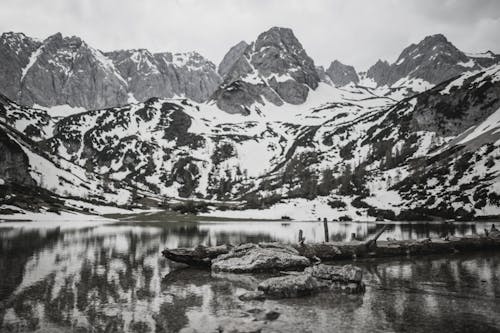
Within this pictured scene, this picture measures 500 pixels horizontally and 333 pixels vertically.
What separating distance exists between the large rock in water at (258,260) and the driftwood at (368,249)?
1.62 m

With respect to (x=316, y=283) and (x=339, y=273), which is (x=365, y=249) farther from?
(x=316, y=283)

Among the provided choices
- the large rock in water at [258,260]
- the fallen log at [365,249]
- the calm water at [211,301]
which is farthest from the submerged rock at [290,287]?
the fallen log at [365,249]

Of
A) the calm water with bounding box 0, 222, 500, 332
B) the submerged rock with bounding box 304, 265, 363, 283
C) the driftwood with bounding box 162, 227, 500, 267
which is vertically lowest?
the calm water with bounding box 0, 222, 500, 332

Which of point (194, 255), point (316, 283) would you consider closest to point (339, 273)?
point (316, 283)

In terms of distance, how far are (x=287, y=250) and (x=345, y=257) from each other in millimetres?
7403

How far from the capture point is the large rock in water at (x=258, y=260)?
103 feet

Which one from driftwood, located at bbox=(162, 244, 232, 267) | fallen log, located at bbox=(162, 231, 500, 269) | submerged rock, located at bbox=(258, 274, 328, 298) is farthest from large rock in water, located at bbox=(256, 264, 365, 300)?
driftwood, located at bbox=(162, 244, 232, 267)

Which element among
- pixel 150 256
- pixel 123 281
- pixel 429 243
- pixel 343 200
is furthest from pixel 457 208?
pixel 123 281

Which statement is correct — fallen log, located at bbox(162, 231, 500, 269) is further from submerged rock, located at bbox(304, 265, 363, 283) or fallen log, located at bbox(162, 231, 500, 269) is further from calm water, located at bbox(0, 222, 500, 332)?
submerged rock, located at bbox(304, 265, 363, 283)

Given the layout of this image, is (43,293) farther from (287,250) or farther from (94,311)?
(287,250)

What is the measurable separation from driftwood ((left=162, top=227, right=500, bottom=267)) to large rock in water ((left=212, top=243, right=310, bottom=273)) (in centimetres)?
162

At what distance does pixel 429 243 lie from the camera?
4225cm

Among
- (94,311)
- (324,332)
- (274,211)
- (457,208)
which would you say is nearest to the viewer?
(324,332)

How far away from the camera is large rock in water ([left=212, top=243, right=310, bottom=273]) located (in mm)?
31359
